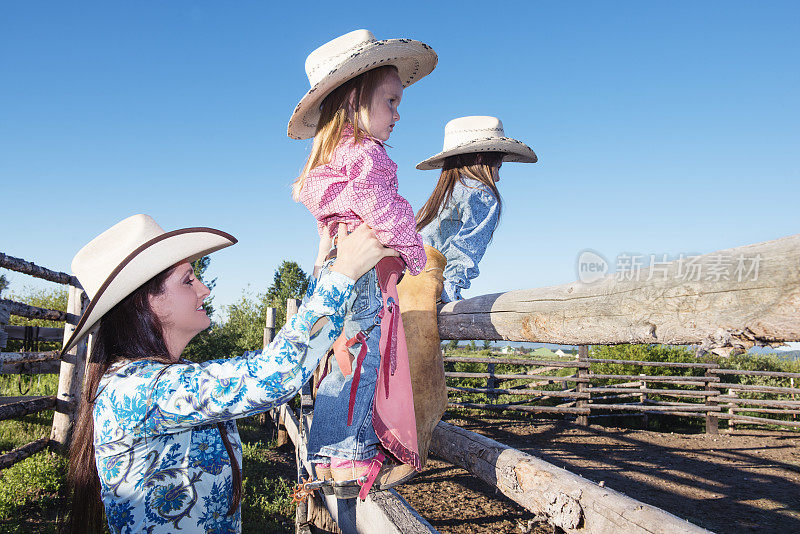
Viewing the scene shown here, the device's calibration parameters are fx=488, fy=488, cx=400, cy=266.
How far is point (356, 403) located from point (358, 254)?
729mm

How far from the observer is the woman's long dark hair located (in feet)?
4.74

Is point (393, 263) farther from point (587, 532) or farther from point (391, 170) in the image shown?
point (587, 532)

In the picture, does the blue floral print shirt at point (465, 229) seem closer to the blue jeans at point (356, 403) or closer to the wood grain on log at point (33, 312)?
the blue jeans at point (356, 403)

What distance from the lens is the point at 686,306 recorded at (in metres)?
1.23

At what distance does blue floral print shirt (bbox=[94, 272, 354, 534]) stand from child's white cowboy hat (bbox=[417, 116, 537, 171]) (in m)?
1.96

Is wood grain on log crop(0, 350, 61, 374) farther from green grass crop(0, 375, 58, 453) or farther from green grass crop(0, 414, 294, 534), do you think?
Result: green grass crop(0, 375, 58, 453)

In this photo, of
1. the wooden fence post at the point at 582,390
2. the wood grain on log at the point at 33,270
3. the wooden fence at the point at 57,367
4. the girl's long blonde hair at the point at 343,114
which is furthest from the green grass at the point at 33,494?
the wooden fence post at the point at 582,390

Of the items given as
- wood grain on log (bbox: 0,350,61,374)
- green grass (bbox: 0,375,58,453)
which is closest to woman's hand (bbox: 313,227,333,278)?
wood grain on log (bbox: 0,350,61,374)

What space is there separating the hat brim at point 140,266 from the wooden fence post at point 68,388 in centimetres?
504

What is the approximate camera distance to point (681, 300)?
1241mm

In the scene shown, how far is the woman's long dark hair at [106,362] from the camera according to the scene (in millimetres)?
1444

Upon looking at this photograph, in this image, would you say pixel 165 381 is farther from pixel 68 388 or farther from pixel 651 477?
pixel 651 477

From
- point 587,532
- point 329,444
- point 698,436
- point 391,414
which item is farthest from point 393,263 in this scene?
point 698,436

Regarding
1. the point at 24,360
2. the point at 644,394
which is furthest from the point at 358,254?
the point at 644,394
